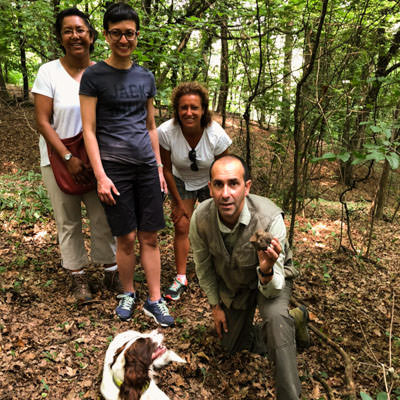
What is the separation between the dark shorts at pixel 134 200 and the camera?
2.77 metres

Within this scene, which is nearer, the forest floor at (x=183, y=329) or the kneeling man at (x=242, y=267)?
the kneeling man at (x=242, y=267)

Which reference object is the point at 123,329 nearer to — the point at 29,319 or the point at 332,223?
the point at 29,319

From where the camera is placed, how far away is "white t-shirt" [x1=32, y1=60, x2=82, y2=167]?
272 cm

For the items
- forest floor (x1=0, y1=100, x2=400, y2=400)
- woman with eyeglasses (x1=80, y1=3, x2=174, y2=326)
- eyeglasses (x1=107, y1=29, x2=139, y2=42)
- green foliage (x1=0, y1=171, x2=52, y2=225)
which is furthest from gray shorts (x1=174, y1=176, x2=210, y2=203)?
green foliage (x1=0, y1=171, x2=52, y2=225)

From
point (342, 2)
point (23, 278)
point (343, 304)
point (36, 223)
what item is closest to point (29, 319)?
point (23, 278)

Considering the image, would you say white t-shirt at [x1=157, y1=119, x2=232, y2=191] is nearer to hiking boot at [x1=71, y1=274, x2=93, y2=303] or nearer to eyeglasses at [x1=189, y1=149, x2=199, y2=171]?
eyeglasses at [x1=189, y1=149, x2=199, y2=171]

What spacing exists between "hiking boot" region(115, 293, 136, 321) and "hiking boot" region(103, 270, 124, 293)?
0.27m

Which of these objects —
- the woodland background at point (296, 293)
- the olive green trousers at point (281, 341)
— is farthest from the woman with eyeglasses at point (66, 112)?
the olive green trousers at point (281, 341)

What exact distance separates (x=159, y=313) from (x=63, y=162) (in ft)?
5.63

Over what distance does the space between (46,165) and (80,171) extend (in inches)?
16.1

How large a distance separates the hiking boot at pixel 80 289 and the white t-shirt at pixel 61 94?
148cm

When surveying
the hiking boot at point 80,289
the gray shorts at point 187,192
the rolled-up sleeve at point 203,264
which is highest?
the gray shorts at point 187,192

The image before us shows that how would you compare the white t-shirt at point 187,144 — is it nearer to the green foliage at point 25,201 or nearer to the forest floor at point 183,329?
the forest floor at point 183,329

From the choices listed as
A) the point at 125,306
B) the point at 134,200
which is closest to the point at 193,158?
the point at 134,200
